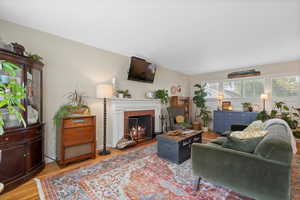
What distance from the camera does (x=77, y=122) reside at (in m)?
2.41

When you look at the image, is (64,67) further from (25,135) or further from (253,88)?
(253,88)

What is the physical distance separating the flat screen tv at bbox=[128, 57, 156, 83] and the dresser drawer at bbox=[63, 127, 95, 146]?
177cm

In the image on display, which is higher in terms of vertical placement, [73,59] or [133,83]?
[73,59]

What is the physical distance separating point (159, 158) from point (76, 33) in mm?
2878

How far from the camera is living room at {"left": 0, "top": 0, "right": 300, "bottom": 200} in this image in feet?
4.88

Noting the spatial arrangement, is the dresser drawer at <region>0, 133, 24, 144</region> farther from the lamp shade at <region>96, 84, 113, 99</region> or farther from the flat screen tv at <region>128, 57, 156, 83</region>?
the flat screen tv at <region>128, 57, 156, 83</region>

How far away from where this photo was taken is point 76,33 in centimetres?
247

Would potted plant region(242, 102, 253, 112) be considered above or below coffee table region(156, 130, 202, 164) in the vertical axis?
above

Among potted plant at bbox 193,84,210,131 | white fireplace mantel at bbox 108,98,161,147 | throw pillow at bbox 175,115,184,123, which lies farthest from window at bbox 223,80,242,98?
white fireplace mantel at bbox 108,98,161,147

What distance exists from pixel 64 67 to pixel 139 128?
2.36 metres

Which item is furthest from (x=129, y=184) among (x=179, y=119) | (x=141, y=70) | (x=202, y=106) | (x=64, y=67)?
(x=202, y=106)

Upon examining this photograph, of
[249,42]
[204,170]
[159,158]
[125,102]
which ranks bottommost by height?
[159,158]

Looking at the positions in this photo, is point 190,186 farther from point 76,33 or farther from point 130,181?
point 76,33

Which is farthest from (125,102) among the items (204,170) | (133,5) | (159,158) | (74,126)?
(204,170)
